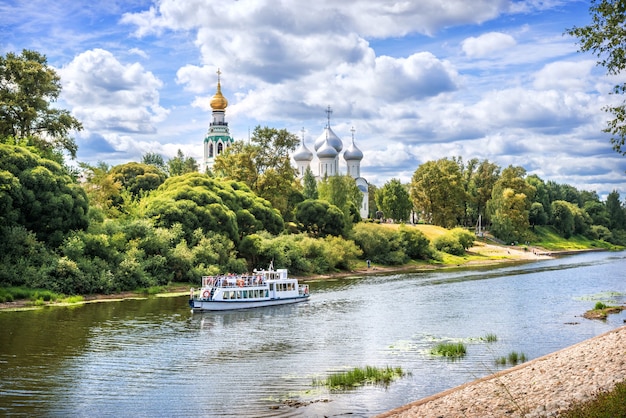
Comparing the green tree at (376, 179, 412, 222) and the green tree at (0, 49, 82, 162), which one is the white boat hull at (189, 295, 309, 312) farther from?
the green tree at (376, 179, 412, 222)

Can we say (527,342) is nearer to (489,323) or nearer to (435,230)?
(489,323)

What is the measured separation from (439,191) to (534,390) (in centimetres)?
10348

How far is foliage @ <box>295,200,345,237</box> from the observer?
90.2 meters

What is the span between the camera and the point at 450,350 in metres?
Answer: 30.4

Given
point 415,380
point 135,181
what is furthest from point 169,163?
point 415,380

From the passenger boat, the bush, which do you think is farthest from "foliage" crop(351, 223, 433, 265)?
the passenger boat

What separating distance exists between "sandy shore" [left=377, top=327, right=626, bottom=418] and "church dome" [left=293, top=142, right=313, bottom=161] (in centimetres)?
12693

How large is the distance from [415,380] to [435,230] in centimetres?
9006

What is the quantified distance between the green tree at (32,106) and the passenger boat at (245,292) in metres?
21.6

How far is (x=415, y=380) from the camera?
1001 inches

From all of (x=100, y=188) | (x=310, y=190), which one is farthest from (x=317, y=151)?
(x=100, y=188)

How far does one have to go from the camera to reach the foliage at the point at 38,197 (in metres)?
49.9

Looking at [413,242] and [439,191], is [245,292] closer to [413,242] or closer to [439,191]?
[413,242]

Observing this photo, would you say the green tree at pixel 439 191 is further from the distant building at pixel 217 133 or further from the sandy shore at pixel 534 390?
the sandy shore at pixel 534 390
